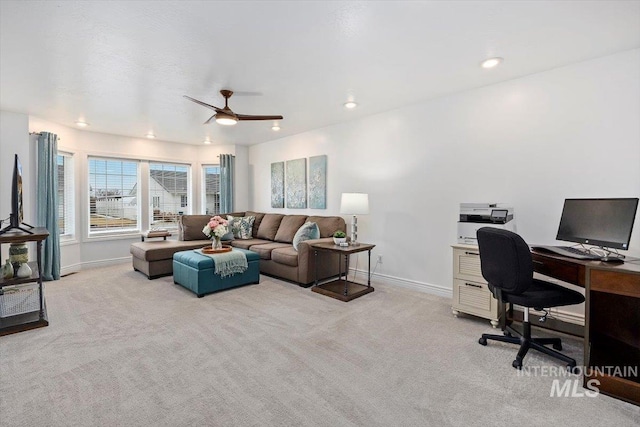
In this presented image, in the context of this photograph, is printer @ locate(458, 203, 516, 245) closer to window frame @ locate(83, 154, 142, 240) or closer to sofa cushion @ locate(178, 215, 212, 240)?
sofa cushion @ locate(178, 215, 212, 240)

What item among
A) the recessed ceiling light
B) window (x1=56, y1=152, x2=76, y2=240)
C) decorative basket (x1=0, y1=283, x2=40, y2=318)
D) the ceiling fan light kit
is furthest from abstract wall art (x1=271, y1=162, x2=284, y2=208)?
the recessed ceiling light

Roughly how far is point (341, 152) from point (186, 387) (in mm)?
3845

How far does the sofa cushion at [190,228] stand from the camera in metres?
5.32

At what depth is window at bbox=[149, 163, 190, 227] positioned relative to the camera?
20.3 feet

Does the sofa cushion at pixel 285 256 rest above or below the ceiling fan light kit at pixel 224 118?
below

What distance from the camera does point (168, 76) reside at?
2998mm

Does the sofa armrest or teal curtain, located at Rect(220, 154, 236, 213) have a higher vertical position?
teal curtain, located at Rect(220, 154, 236, 213)

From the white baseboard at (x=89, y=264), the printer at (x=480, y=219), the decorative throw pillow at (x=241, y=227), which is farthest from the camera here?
the decorative throw pillow at (x=241, y=227)

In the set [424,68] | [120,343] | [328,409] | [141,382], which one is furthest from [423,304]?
[120,343]

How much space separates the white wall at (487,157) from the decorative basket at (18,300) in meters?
4.03

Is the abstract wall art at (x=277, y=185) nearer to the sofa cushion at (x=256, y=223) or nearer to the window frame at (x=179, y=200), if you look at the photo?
the sofa cushion at (x=256, y=223)

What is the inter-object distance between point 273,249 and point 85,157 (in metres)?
3.88

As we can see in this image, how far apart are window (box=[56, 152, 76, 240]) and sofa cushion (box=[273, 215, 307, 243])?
3.57 meters

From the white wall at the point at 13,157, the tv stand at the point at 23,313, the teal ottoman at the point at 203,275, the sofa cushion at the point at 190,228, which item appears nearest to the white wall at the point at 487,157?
the teal ottoman at the point at 203,275
